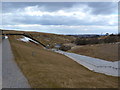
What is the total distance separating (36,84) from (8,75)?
2961mm

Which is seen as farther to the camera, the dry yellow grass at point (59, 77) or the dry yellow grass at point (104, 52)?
the dry yellow grass at point (104, 52)

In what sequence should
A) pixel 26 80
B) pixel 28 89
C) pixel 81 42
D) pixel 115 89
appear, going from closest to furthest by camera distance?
pixel 28 89 → pixel 26 80 → pixel 115 89 → pixel 81 42

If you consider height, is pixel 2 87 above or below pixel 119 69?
above

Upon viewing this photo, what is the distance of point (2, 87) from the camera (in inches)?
345

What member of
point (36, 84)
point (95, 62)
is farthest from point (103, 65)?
point (36, 84)

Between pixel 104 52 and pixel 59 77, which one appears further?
pixel 104 52

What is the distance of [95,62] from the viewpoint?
3008 cm

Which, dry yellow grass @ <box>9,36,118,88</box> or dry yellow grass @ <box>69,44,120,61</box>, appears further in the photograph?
dry yellow grass @ <box>69,44,120,61</box>

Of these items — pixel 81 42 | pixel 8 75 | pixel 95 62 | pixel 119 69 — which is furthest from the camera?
pixel 81 42

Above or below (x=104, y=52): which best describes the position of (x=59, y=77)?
above

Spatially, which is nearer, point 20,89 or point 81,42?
point 20,89

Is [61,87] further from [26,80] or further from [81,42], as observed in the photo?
[81,42]

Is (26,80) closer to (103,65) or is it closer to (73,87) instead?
(73,87)

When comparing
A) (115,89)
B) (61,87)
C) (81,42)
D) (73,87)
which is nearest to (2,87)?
(61,87)
